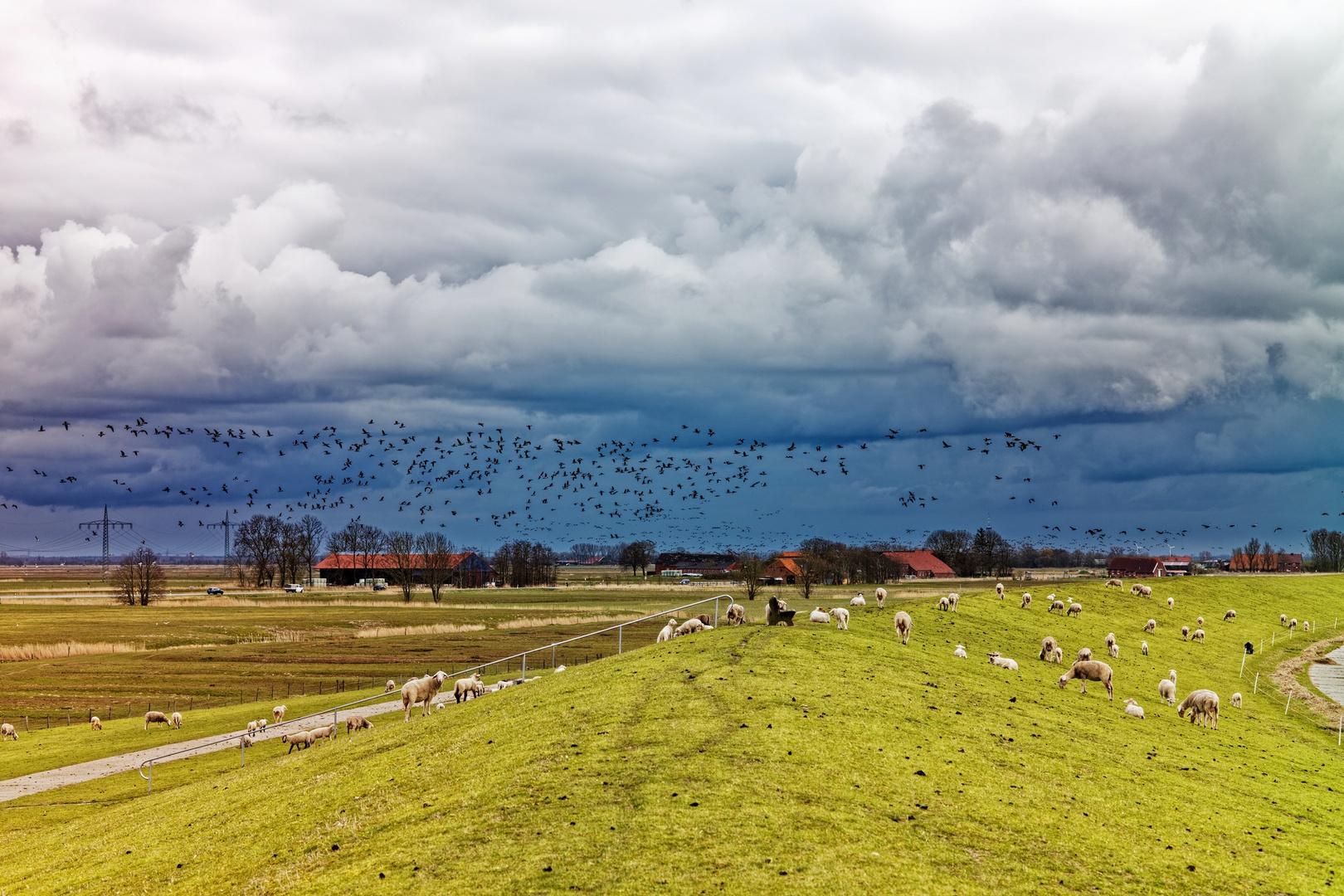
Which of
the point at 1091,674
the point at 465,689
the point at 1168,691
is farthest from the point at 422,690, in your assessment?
the point at 1168,691

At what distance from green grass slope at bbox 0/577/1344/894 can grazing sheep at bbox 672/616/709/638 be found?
659cm

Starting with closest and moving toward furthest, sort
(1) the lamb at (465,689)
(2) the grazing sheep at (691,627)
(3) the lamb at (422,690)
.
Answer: (3) the lamb at (422,690) < (1) the lamb at (465,689) < (2) the grazing sheep at (691,627)

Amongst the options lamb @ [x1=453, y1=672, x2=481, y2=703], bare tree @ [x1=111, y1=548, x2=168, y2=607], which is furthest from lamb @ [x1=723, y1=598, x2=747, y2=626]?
bare tree @ [x1=111, y1=548, x2=168, y2=607]

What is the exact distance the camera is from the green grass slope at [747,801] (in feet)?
54.7

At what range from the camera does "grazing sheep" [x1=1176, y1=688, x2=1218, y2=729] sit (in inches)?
1547

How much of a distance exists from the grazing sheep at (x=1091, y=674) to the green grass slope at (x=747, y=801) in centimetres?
295

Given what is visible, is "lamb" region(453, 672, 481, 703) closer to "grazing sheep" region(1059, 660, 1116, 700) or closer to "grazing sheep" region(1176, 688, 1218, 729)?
"grazing sheep" region(1059, 660, 1116, 700)

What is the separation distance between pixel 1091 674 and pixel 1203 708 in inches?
187

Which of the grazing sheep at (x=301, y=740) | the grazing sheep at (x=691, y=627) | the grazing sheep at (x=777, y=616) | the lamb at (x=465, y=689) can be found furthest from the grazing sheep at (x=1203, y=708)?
the grazing sheep at (x=301, y=740)

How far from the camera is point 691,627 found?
4491 cm

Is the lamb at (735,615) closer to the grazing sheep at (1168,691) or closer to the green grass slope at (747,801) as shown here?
the green grass slope at (747,801)

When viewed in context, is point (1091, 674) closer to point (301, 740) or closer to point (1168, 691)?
point (1168, 691)

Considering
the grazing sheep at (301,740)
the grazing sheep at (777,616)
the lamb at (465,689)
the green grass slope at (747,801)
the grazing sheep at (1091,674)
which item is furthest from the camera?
the grazing sheep at (301,740)

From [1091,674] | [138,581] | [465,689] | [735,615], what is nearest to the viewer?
[1091,674]
